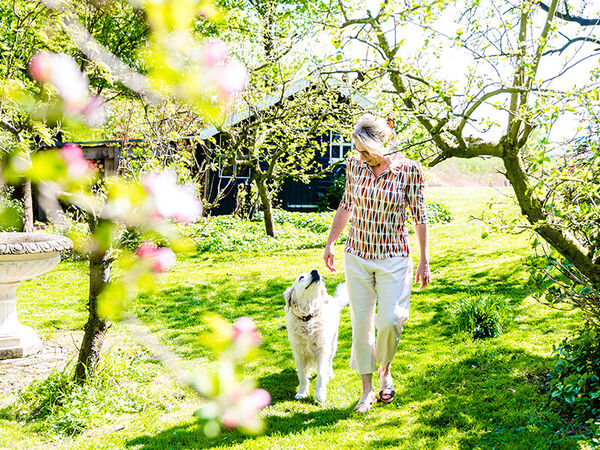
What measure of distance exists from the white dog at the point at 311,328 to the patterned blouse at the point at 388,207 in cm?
55

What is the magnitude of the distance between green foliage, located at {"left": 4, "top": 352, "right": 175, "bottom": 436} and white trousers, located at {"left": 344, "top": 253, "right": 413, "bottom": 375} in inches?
68.7

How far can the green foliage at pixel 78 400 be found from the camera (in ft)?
13.4

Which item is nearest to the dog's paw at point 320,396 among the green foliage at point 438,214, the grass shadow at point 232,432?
the grass shadow at point 232,432

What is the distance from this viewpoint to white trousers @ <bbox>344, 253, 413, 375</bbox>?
384 cm

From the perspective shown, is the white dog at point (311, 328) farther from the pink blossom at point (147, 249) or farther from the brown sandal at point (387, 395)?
the pink blossom at point (147, 249)

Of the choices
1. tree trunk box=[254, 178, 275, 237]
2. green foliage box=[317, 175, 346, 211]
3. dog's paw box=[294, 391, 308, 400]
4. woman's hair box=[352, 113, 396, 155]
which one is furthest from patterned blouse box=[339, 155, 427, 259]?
green foliage box=[317, 175, 346, 211]

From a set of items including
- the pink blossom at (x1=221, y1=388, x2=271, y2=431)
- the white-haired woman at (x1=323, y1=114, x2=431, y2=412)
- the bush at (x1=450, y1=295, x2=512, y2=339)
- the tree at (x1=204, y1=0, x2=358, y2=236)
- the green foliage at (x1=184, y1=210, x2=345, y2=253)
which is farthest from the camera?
the green foliage at (x1=184, y1=210, x2=345, y2=253)

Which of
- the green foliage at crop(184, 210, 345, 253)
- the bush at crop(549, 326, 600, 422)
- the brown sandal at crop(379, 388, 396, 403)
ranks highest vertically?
the green foliage at crop(184, 210, 345, 253)

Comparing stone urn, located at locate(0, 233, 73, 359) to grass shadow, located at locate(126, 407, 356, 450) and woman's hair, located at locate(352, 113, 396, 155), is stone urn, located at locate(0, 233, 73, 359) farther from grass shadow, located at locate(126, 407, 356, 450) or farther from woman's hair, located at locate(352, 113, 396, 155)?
woman's hair, located at locate(352, 113, 396, 155)

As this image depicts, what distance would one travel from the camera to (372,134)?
3.74 meters

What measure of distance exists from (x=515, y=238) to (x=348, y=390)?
8.44 metres

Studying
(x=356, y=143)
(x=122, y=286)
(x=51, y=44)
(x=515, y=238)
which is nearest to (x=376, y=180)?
(x=356, y=143)

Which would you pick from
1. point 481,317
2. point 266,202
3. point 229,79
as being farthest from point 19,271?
point 266,202

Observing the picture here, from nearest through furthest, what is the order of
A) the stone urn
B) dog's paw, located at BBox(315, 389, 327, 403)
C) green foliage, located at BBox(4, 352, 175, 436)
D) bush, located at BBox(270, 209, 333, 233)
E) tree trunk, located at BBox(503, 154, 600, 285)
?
1. tree trunk, located at BBox(503, 154, 600, 285)
2. green foliage, located at BBox(4, 352, 175, 436)
3. dog's paw, located at BBox(315, 389, 327, 403)
4. the stone urn
5. bush, located at BBox(270, 209, 333, 233)
